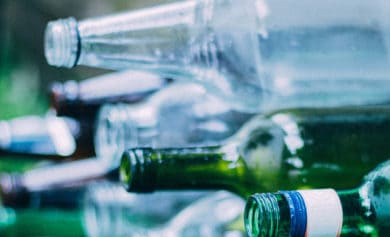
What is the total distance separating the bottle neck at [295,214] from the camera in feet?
1.21

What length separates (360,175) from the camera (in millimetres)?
531

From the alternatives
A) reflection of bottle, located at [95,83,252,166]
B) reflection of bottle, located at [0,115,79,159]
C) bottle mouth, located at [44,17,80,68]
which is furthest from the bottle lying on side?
bottle mouth, located at [44,17,80,68]

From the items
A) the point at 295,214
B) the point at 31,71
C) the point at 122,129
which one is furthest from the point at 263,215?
the point at 31,71

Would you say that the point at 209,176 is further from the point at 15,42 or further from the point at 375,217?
the point at 15,42


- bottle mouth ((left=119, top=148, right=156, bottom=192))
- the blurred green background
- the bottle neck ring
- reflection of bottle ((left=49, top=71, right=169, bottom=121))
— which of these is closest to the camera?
the bottle neck ring

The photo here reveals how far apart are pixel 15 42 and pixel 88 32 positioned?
2.85ft

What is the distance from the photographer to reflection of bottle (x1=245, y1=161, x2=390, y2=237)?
1.21 feet

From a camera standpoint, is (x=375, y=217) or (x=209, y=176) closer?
(x=375, y=217)

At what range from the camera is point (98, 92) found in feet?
2.44

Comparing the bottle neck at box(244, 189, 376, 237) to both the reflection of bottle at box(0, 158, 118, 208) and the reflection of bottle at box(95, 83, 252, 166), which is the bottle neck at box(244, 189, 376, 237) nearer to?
the reflection of bottle at box(95, 83, 252, 166)

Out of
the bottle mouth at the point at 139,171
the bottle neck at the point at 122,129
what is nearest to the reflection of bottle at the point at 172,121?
the bottle neck at the point at 122,129

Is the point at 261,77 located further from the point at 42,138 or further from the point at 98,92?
the point at 42,138

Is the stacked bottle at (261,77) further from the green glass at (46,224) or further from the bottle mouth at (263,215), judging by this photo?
the green glass at (46,224)

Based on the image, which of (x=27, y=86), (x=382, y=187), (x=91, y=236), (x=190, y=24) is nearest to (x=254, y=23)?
(x=190, y=24)
